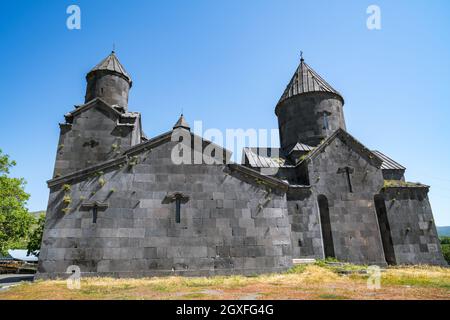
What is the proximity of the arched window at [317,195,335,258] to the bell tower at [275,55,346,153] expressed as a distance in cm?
490

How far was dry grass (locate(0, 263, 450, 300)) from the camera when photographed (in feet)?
22.7

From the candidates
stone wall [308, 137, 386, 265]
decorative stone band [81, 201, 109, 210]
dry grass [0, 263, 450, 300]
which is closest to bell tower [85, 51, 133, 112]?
decorative stone band [81, 201, 109, 210]

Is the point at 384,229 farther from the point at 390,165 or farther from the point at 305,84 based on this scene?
the point at 305,84

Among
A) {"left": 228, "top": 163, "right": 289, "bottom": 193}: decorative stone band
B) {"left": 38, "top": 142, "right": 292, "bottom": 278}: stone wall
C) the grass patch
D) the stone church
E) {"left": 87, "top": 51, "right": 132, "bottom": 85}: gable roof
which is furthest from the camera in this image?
{"left": 87, "top": 51, "right": 132, "bottom": 85}: gable roof

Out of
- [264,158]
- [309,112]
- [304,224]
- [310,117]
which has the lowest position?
[304,224]

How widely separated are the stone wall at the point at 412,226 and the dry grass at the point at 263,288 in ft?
17.9

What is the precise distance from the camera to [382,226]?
16.0 meters

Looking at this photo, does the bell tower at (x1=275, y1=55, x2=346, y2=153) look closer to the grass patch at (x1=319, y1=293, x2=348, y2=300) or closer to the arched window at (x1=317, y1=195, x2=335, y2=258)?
the arched window at (x1=317, y1=195, x2=335, y2=258)

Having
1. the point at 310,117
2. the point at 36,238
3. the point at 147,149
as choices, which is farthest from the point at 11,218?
the point at 310,117

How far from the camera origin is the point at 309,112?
19844mm

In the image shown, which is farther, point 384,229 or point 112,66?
point 112,66

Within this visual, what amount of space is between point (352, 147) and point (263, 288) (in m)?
11.9
